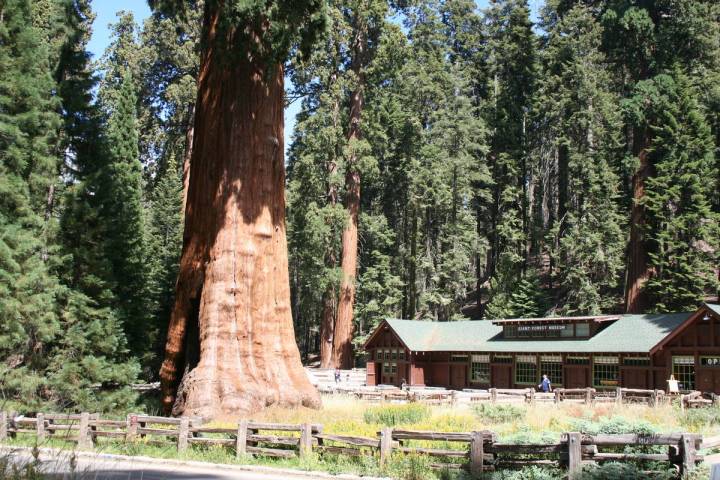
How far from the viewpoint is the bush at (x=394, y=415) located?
1819 cm

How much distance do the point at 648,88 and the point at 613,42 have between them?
16.1 feet

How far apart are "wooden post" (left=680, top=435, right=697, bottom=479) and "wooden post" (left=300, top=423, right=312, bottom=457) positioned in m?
6.39

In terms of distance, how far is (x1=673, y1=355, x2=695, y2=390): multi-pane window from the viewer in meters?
32.4

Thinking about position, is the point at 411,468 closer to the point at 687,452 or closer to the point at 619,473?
the point at 619,473

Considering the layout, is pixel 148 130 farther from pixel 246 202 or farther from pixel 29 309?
pixel 246 202

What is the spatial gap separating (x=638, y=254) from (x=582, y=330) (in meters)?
10.0

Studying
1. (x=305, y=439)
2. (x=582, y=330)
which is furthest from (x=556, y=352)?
(x=305, y=439)

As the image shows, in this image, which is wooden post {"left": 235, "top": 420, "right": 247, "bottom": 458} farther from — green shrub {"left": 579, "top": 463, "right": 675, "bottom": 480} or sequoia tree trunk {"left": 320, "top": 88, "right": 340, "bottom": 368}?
sequoia tree trunk {"left": 320, "top": 88, "right": 340, "bottom": 368}

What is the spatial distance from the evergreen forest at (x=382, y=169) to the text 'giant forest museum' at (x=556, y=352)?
17.5ft

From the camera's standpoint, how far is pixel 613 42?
4862 centimetres

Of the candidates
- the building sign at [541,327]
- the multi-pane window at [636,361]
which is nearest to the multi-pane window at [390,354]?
the building sign at [541,327]

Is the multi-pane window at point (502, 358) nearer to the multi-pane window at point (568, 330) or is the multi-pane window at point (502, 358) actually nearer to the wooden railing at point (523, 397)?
the multi-pane window at point (568, 330)

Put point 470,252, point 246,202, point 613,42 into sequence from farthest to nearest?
1. point 470,252
2. point 613,42
3. point 246,202

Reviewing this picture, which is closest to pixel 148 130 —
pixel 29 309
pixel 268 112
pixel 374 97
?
pixel 374 97
